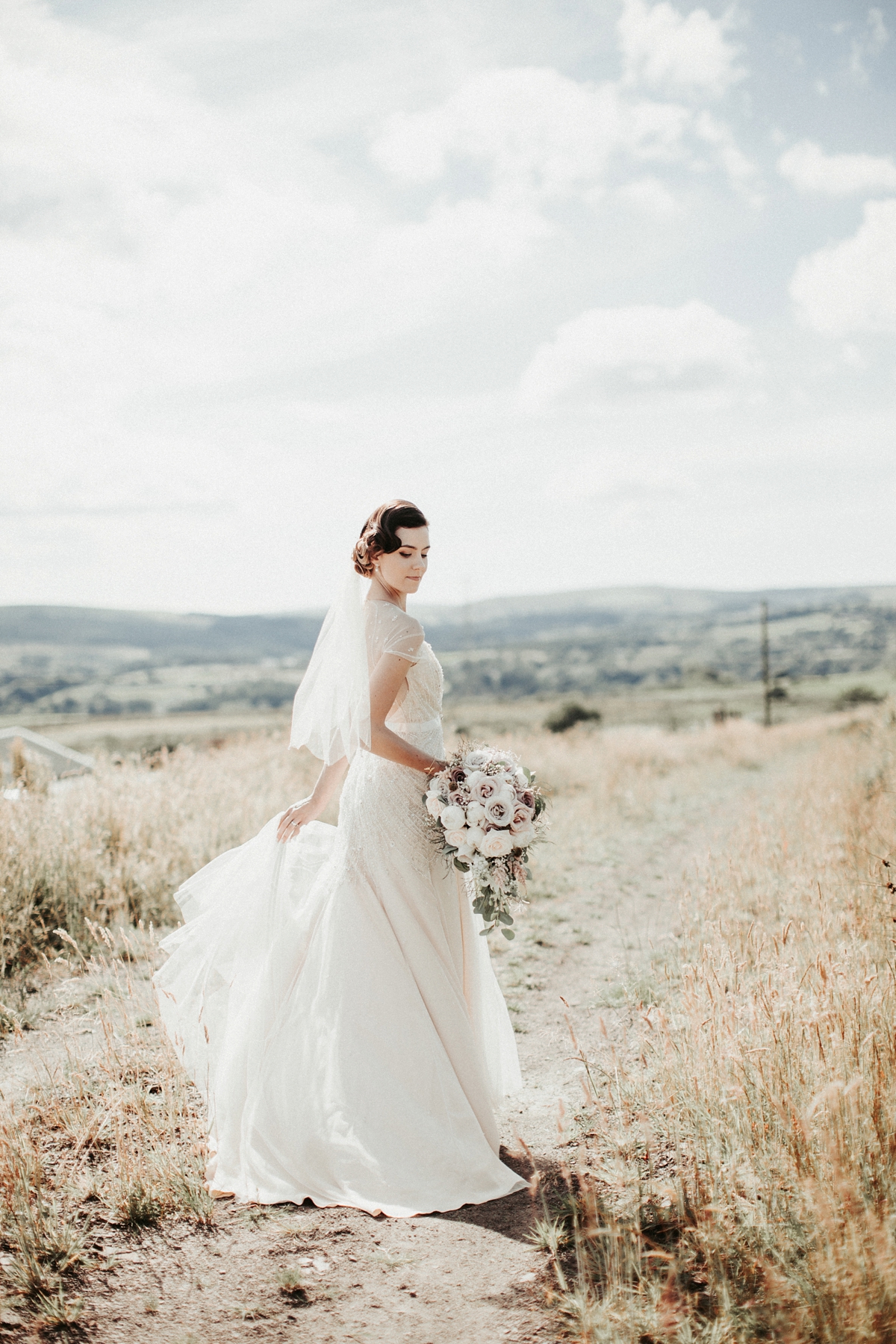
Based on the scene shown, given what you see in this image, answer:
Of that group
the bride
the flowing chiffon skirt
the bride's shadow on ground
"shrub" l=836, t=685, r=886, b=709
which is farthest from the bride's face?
"shrub" l=836, t=685, r=886, b=709

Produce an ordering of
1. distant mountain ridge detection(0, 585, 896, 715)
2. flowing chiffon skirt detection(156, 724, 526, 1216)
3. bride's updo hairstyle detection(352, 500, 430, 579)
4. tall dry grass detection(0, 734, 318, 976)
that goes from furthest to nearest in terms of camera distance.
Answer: distant mountain ridge detection(0, 585, 896, 715), tall dry grass detection(0, 734, 318, 976), bride's updo hairstyle detection(352, 500, 430, 579), flowing chiffon skirt detection(156, 724, 526, 1216)

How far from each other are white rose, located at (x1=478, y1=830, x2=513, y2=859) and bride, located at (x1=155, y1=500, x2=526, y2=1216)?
1.32ft

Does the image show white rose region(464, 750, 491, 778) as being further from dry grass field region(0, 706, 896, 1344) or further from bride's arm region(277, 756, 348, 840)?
dry grass field region(0, 706, 896, 1344)

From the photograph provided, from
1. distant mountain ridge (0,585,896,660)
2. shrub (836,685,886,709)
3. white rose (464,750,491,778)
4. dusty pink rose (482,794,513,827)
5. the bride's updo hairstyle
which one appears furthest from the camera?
distant mountain ridge (0,585,896,660)

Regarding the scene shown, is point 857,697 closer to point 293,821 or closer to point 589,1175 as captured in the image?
point 293,821

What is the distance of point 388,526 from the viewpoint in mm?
3760

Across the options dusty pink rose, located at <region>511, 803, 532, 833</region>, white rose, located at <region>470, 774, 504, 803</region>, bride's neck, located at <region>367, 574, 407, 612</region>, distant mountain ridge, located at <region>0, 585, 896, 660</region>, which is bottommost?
dusty pink rose, located at <region>511, 803, 532, 833</region>

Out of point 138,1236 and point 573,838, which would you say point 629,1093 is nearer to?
point 138,1236

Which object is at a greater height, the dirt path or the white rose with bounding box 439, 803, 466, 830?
the white rose with bounding box 439, 803, 466, 830

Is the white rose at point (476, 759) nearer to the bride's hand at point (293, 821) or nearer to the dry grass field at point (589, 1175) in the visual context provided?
the bride's hand at point (293, 821)

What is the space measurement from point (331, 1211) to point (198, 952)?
131 centimetres

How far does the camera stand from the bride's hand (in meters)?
3.91

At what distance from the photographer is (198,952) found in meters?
4.07

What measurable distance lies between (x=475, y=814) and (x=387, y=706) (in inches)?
23.7
